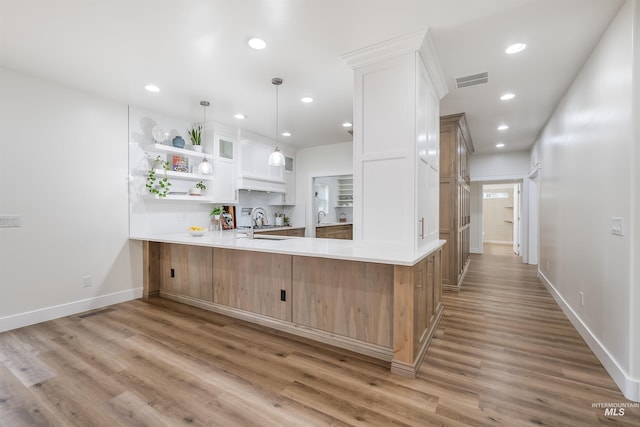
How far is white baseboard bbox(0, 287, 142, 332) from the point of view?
291cm

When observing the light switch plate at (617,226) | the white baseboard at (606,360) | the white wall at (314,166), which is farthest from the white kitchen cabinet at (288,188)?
the light switch plate at (617,226)

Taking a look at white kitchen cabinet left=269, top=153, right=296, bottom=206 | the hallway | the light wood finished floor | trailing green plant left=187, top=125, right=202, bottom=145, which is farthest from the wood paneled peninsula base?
white kitchen cabinet left=269, top=153, right=296, bottom=206

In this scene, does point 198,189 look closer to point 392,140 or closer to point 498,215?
point 392,140

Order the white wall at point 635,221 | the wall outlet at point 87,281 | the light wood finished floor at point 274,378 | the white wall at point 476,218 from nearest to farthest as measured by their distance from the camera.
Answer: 1. the light wood finished floor at point 274,378
2. the white wall at point 635,221
3. the wall outlet at point 87,281
4. the white wall at point 476,218

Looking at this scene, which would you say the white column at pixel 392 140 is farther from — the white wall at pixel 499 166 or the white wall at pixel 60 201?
the white wall at pixel 499 166

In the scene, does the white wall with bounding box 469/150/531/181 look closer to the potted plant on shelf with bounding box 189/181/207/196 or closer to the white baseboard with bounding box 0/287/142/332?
the potted plant on shelf with bounding box 189/181/207/196

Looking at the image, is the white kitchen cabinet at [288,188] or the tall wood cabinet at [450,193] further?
the white kitchen cabinet at [288,188]

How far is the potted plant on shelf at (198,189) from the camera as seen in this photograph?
14.7ft

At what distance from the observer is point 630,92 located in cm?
186

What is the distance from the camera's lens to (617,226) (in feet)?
6.54

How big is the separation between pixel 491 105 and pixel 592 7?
1900 millimetres

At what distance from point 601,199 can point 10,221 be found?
542cm

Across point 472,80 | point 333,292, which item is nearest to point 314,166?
point 472,80

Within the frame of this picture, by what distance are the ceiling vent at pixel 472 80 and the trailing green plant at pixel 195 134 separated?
12.4 feet
